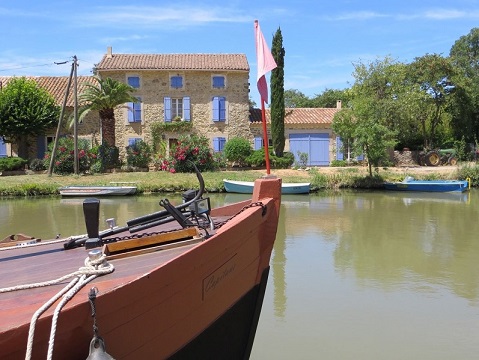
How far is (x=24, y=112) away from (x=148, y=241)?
26.2m

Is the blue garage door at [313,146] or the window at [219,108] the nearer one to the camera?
the window at [219,108]

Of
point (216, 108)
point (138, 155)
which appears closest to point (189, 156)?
point (138, 155)

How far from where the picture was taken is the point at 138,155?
2808 cm

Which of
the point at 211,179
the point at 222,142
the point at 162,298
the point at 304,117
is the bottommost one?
the point at 211,179

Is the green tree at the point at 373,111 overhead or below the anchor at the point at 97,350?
overhead

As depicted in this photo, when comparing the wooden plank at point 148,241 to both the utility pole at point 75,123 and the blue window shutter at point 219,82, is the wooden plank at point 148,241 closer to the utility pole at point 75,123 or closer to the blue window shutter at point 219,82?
the utility pole at point 75,123

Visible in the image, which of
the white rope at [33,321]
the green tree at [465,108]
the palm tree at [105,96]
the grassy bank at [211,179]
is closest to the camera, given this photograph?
the white rope at [33,321]

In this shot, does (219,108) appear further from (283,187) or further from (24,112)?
(24,112)

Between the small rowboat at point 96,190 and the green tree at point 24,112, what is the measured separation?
6628mm

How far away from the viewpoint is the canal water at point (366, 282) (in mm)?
5848

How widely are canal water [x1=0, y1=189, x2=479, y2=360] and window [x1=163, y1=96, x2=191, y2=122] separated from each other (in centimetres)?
1276

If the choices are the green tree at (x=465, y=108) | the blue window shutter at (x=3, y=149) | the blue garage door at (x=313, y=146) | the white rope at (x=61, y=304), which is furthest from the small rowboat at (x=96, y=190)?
the white rope at (x=61, y=304)

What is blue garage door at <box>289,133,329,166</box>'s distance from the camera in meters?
30.2

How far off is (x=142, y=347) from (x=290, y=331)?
3638 millimetres
